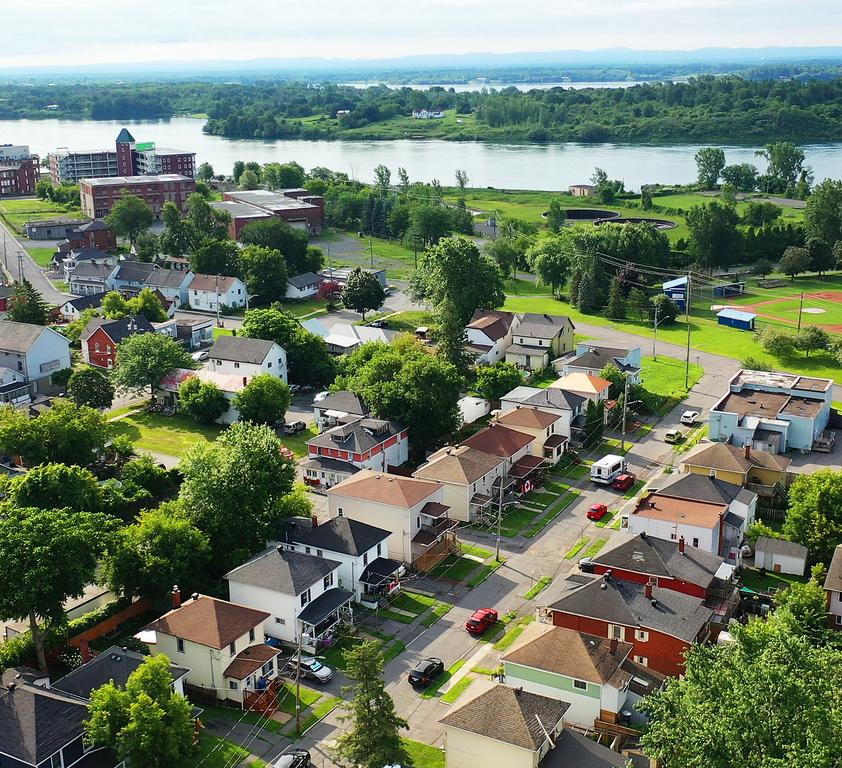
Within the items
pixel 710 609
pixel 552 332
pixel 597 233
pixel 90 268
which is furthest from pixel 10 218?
pixel 710 609

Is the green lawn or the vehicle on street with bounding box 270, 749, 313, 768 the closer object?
the vehicle on street with bounding box 270, 749, 313, 768

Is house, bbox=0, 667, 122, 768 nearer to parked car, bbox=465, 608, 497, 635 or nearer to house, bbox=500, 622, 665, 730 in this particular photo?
house, bbox=500, 622, 665, 730

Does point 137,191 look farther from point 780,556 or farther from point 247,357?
point 780,556

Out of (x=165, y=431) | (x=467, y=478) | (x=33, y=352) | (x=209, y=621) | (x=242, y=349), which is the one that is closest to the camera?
(x=209, y=621)

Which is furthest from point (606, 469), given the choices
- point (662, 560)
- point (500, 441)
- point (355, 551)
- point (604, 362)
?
point (355, 551)

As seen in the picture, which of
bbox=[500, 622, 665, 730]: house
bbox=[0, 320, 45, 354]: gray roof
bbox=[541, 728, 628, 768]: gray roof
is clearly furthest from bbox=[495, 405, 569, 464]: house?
bbox=[0, 320, 45, 354]: gray roof

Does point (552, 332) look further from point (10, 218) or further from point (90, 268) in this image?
point (10, 218)
